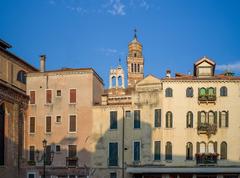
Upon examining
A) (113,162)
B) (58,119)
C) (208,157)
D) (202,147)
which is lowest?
(113,162)

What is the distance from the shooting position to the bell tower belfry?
367 ft

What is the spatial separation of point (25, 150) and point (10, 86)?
7072mm

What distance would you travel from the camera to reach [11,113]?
5078cm

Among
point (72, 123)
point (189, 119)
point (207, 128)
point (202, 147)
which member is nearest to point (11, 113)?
point (72, 123)

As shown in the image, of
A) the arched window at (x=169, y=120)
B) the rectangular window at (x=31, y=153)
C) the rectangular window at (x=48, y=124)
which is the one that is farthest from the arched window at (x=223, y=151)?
the rectangular window at (x=31, y=153)

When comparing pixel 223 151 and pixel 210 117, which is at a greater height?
pixel 210 117

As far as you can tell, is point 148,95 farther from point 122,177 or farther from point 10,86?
point 10,86

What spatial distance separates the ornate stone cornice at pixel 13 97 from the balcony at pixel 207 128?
18.4 meters

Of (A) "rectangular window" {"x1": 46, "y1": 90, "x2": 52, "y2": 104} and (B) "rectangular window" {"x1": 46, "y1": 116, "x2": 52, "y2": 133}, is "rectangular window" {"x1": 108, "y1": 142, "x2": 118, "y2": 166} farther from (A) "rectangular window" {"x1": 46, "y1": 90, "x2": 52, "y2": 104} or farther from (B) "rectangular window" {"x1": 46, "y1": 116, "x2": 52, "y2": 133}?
(A) "rectangular window" {"x1": 46, "y1": 90, "x2": 52, "y2": 104}

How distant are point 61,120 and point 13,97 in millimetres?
5486

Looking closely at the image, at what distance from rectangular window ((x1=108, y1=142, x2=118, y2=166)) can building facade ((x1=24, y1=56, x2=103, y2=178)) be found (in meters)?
2.18

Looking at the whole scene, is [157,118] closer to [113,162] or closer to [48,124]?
[113,162]

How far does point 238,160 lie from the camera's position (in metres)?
48.3

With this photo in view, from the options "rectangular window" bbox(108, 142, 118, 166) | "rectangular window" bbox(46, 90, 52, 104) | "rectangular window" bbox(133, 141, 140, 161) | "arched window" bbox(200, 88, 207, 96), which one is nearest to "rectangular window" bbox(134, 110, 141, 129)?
"rectangular window" bbox(133, 141, 140, 161)
